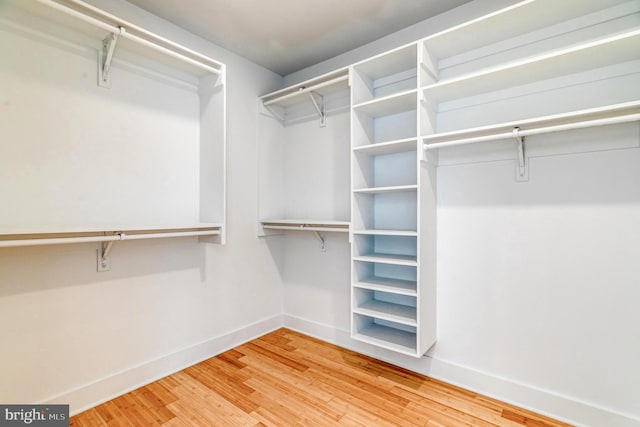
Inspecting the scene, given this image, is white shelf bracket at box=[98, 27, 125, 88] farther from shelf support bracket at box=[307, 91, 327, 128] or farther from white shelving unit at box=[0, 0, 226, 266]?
shelf support bracket at box=[307, 91, 327, 128]

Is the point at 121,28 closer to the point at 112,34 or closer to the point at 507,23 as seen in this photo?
the point at 112,34

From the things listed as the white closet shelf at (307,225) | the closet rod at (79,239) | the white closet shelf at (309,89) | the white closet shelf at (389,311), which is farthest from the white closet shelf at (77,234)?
the white closet shelf at (309,89)

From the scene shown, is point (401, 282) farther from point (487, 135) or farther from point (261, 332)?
point (261, 332)

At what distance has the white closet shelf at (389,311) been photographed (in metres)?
2.09

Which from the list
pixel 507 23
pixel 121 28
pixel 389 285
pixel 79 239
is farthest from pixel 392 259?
pixel 121 28

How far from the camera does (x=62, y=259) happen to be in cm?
184

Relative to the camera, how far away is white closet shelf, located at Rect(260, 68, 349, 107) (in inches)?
97.3

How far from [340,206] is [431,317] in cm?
120

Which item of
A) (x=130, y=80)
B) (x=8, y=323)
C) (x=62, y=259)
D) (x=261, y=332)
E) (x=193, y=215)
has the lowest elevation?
(x=261, y=332)

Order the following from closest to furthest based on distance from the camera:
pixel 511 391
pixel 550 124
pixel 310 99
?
pixel 550 124 < pixel 511 391 < pixel 310 99

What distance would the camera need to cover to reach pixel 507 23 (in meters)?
1.79

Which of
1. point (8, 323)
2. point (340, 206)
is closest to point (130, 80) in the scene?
point (8, 323)

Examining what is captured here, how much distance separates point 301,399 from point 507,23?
2649mm

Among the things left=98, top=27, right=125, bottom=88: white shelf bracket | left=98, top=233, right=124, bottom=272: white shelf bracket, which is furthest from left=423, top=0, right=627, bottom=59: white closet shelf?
left=98, top=233, right=124, bottom=272: white shelf bracket
